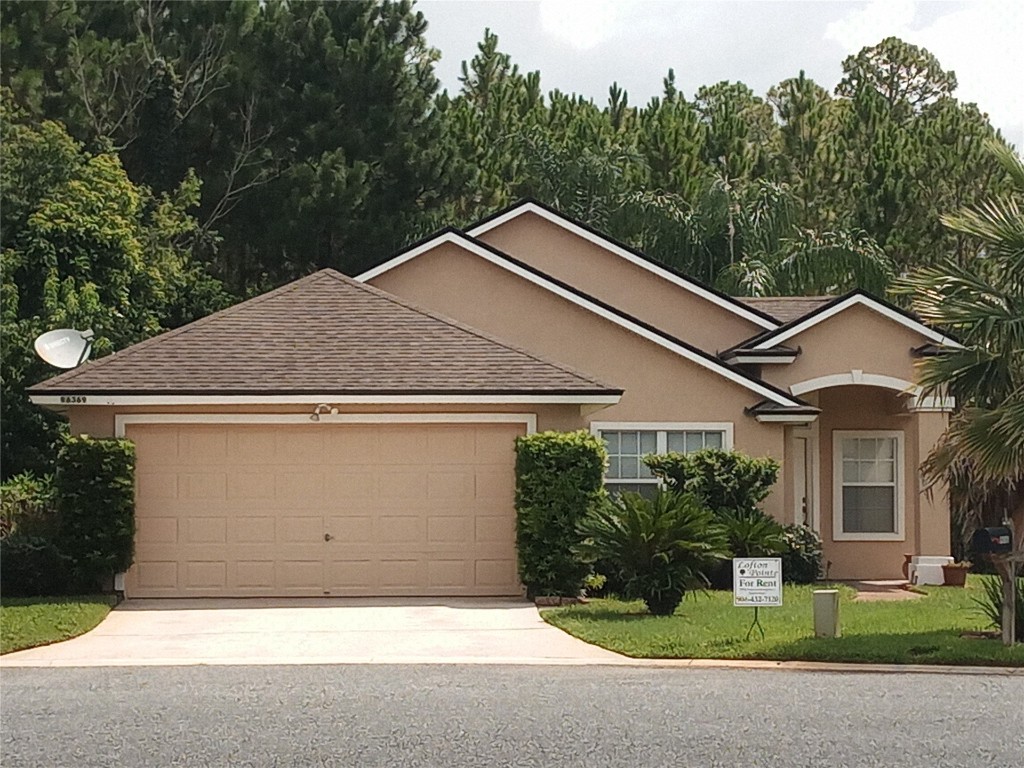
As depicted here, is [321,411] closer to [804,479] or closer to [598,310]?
[598,310]

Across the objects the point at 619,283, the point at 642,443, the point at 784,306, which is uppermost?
the point at 619,283

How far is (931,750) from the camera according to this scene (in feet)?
30.4

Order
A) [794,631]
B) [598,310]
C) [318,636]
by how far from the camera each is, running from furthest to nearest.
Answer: [598,310] → [318,636] → [794,631]

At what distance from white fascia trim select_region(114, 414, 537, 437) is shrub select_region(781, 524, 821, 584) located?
461 cm

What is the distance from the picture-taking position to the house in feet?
61.8

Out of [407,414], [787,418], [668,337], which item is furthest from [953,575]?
[407,414]

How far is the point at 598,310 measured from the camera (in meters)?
22.2

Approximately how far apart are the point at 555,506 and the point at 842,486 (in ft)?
24.2

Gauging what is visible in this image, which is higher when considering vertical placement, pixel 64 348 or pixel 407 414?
pixel 64 348

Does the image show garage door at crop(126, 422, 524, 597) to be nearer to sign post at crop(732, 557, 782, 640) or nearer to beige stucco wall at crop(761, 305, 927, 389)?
sign post at crop(732, 557, 782, 640)

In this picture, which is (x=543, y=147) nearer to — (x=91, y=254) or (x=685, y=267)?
(x=685, y=267)

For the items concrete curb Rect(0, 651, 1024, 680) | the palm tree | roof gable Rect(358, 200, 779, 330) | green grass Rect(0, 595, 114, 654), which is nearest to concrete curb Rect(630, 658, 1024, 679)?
concrete curb Rect(0, 651, 1024, 680)

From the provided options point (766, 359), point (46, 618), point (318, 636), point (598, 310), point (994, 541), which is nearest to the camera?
point (994, 541)

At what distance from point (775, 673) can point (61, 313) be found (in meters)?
17.8
